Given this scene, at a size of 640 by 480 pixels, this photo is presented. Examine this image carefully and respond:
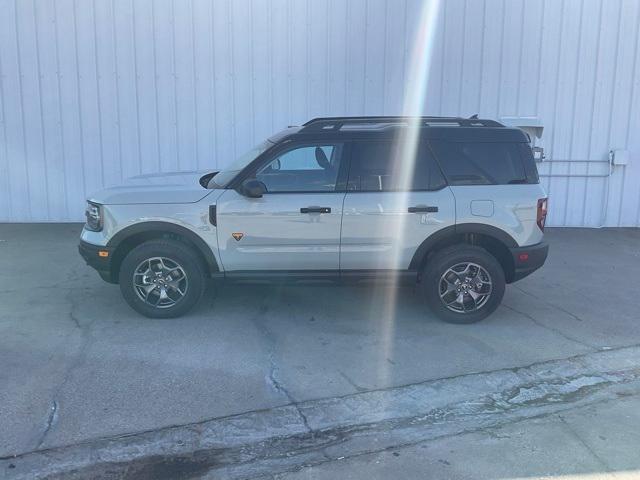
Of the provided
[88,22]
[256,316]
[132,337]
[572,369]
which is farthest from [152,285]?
[88,22]

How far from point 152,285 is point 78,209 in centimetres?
529

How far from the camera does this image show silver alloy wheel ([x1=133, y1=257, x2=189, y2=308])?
5641 mm

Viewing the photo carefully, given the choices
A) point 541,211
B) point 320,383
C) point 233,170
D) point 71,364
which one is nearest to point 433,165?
point 541,211

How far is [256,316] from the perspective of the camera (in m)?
5.98

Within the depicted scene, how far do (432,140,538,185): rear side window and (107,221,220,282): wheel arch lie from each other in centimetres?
231

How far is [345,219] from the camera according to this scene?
218 inches

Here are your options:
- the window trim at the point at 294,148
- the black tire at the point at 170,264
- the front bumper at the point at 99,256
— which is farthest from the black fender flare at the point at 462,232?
the front bumper at the point at 99,256

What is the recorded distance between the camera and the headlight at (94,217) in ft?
18.4

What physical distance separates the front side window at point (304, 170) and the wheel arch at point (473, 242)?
3.31 feet

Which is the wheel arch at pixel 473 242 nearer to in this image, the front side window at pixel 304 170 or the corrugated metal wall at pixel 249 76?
the front side window at pixel 304 170

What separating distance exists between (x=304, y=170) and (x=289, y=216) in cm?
47

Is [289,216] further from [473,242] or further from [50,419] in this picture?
[50,419]

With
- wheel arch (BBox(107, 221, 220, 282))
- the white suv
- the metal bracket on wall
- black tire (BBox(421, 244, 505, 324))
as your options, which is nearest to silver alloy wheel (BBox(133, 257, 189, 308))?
the white suv

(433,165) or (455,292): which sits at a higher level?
(433,165)
